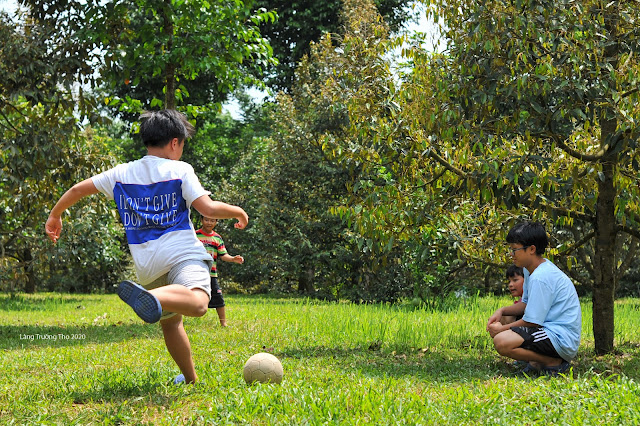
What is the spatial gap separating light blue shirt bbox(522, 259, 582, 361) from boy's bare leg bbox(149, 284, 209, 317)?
108 inches

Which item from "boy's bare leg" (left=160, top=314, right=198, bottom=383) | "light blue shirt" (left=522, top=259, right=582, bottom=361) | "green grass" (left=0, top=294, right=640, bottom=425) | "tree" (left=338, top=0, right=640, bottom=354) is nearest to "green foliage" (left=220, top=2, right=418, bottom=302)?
"green grass" (left=0, top=294, right=640, bottom=425)

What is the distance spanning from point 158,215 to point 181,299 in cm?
60

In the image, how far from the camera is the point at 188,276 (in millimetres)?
4035

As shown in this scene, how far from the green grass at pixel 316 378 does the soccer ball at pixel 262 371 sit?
125 mm

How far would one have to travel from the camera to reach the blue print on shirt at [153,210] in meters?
4.13

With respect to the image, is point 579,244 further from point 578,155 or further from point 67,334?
point 67,334

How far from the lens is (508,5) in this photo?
5.66 m

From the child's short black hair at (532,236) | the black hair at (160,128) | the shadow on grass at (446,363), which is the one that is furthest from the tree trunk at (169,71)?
the child's short black hair at (532,236)

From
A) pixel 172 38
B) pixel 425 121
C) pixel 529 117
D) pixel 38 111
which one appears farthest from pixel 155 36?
pixel 529 117

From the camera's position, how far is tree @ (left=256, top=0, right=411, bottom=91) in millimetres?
25391

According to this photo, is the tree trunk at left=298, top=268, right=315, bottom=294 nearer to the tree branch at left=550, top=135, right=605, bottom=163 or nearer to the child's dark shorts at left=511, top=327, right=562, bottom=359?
the tree branch at left=550, top=135, right=605, bottom=163

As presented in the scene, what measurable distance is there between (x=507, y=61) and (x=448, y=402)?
319cm

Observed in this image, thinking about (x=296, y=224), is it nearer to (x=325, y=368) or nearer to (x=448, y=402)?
(x=325, y=368)

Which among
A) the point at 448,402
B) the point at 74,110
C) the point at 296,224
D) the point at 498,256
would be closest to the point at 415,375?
the point at 448,402
